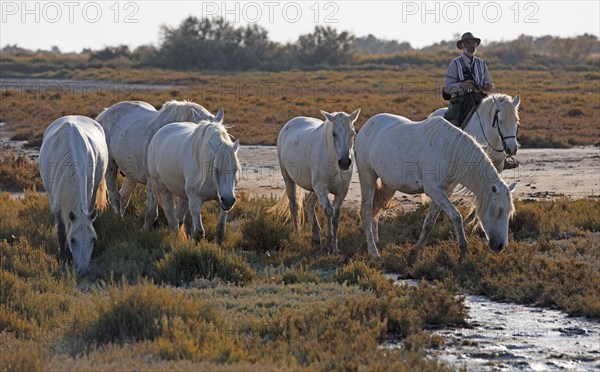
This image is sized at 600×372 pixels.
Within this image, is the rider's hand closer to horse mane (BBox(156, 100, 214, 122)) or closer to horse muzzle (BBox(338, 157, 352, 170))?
horse muzzle (BBox(338, 157, 352, 170))

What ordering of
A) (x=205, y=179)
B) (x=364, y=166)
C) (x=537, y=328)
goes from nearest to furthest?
(x=537, y=328)
(x=205, y=179)
(x=364, y=166)

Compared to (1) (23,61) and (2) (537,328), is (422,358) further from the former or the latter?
(1) (23,61)

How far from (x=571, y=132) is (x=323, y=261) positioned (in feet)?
55.3

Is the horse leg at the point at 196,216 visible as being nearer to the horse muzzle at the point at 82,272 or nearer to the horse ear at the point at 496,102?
the horse muzzle at the point at 82,272

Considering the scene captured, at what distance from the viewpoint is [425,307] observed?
848 centimetres

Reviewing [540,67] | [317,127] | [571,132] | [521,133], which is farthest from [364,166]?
[540,67]

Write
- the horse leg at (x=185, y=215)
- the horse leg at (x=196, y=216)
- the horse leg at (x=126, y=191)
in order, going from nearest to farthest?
the horse leg at (x=196, y=216), the horse leg at (x=185, y=215), the horse leg at (x=126, y=191)

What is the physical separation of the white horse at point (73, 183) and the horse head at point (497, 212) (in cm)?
410

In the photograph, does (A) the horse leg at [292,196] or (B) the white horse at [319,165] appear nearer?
(B) the white horse at [319,165]

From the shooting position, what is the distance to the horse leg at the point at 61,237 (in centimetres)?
1006

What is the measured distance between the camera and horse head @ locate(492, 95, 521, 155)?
12391 millimetres

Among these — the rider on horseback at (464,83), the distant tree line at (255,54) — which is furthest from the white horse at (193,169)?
the distant tree line at (255,54)

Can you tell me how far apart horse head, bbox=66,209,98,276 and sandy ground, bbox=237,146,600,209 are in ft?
20.7

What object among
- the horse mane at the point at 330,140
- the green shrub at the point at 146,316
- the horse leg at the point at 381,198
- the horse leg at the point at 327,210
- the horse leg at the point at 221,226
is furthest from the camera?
the horse leg at the point at 381,198
